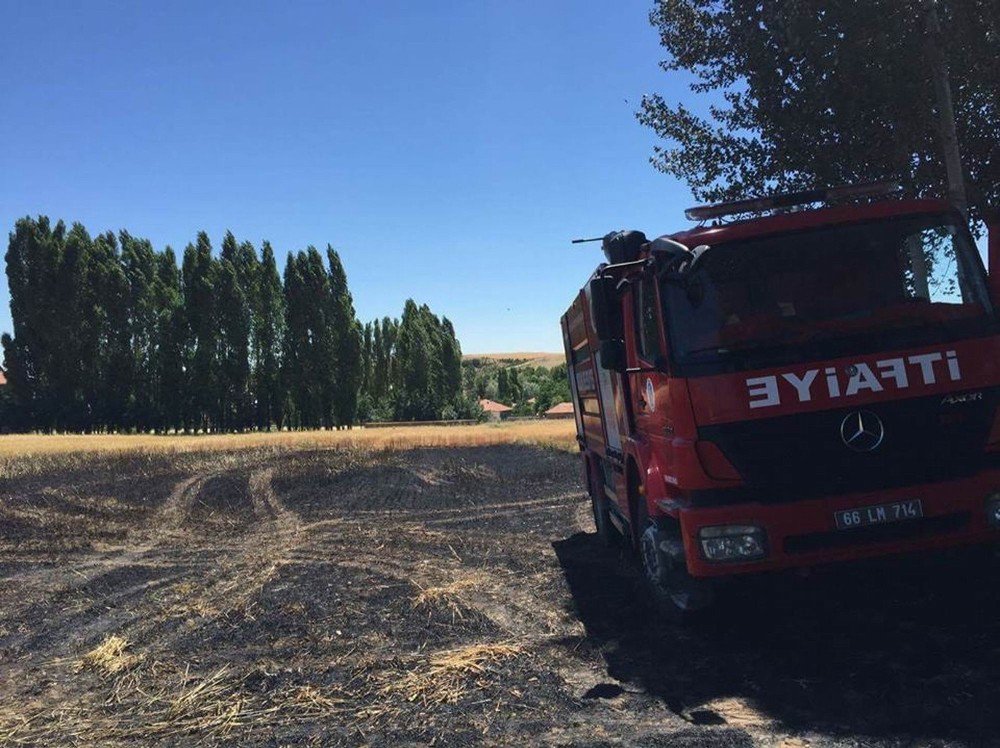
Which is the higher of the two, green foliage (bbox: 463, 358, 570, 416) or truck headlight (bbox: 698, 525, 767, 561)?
green foliage (bbox: 463, 358, 570, 416)

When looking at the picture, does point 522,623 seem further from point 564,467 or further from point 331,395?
point 331,395

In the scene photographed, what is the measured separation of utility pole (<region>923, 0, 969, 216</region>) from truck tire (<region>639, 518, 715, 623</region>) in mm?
5373

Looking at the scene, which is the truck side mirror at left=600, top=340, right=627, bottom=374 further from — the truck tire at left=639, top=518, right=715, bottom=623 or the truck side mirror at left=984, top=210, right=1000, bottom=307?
the truck side mirror at left=984, top=210, right=1000, bottom=307

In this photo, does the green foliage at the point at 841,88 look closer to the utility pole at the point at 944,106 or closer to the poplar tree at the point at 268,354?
the utility pole at the point at 944,106

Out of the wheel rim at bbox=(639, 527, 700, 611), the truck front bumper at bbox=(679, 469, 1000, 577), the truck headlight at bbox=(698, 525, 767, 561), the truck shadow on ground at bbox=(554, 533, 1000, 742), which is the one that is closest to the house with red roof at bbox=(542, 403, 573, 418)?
the truck shadow on ground at bbox=(554, 533, 1000, 742)

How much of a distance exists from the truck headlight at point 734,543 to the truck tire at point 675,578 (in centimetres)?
25

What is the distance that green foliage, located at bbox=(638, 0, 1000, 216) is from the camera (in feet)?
27.7

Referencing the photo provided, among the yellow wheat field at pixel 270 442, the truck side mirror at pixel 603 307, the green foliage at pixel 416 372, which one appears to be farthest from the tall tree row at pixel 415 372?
the truck side mirror at pixel 603 307

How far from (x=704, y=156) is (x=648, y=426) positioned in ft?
22.4

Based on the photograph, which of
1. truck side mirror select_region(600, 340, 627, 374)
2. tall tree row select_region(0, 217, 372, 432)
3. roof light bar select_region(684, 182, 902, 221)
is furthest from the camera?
tall tree row select_region(0, 217, 372, 432)

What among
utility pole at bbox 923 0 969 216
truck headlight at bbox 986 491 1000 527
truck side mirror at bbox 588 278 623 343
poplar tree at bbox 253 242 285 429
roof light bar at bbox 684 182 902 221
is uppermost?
poplar tree at bbox 253 242 285 429

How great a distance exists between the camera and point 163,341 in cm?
4788

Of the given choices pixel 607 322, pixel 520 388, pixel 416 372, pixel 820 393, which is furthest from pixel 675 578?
pixel 520 388

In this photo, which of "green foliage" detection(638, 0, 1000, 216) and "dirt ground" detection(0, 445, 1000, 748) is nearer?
"dirt ground" detection(0, 445, 1000, 748)
